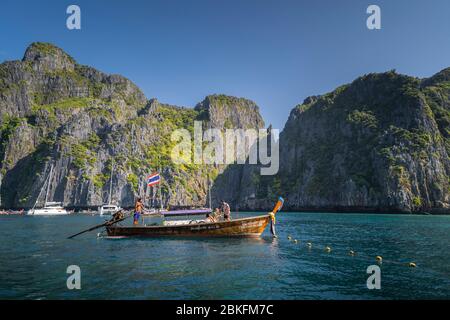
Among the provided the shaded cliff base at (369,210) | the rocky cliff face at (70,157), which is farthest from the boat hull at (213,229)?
the rocky cliff face at (70,157)

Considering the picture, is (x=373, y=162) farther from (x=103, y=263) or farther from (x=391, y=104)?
(x=103, y=263)

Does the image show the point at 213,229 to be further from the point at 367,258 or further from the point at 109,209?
the point at 109,209

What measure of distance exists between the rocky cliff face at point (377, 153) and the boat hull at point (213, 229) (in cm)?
10420

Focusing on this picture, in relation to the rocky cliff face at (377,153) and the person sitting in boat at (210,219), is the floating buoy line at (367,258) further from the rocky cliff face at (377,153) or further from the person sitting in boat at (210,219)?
the rocky cliff face at (377,153)

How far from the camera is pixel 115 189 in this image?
164 m

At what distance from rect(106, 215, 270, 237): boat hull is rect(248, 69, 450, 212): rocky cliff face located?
Result: 104 meters

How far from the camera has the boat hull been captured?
38.5m

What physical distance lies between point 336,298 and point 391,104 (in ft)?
557

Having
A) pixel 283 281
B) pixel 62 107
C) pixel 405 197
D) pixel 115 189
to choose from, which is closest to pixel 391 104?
pixel 405 197

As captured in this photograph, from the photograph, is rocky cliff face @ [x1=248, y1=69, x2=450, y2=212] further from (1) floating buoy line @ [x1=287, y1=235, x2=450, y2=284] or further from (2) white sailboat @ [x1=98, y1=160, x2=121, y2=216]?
(1) floating buoy line @ [x1=287, y1=235, x2=450, y2=284]

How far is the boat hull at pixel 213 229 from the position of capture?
126 ft

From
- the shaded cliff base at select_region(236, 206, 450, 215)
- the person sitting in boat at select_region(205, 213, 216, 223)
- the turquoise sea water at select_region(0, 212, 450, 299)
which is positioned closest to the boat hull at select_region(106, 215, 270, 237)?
the person sitting in boat at select_region(205, 213, 216, 223)

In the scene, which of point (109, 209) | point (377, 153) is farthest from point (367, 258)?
point (377, 153)

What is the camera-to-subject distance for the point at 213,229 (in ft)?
127
